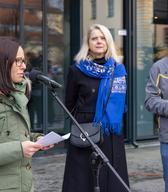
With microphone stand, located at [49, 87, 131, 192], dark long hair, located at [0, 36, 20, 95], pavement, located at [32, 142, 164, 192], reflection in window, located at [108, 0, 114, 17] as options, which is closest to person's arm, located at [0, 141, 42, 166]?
dark long hair, located at [0, 36, 20, 95]

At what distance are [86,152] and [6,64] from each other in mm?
1700

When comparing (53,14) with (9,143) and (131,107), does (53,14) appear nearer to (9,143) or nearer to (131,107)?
(131,107)

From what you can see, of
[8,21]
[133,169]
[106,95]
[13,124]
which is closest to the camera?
[13,124]

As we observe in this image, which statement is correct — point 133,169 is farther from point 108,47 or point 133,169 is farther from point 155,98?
point 108,47

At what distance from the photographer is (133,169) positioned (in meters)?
7.06

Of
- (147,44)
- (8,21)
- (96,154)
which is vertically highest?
(8,21)

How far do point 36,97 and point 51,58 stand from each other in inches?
27.6

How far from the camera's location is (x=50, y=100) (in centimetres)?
803

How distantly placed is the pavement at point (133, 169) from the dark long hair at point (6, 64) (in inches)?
138

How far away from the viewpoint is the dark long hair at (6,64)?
8.25ft

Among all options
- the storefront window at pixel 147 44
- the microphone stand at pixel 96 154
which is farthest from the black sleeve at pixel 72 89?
the storefront window at pixel 147 44

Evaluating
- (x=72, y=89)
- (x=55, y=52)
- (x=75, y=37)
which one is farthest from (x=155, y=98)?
(x=75, y=37)

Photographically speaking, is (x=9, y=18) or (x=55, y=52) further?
(x=55, y=52)

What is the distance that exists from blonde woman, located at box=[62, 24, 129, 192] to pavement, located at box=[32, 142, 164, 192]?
1.87 metres
